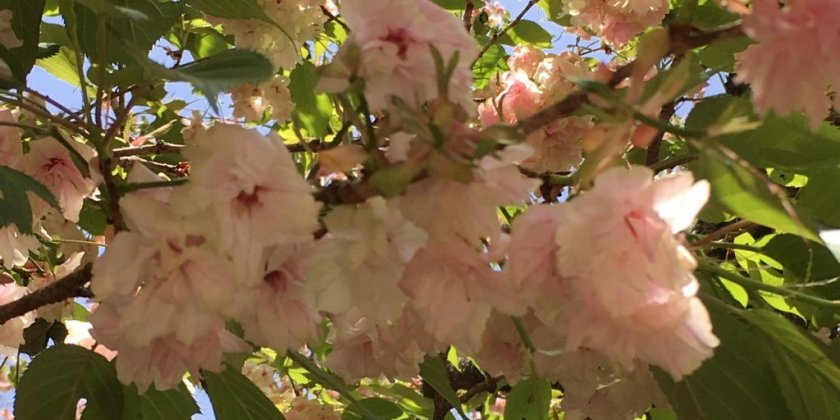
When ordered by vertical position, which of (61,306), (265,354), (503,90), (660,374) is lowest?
(265,354)

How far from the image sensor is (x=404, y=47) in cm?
57

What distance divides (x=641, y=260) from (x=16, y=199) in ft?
2.30

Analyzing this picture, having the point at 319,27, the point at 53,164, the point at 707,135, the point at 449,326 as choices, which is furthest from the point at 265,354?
the point at 707,135

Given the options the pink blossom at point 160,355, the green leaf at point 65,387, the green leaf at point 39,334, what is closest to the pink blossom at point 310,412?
the green leaf at point 39,334

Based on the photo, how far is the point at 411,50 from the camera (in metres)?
0.57

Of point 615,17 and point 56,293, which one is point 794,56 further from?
point 615,17

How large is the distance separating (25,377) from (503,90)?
1.01m

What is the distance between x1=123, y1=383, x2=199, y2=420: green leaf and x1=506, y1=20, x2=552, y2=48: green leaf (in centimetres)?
129

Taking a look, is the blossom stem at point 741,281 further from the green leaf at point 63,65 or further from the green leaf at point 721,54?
the green leaf at point 63,65

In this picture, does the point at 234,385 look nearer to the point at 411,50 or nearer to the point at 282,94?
the point at 411,50

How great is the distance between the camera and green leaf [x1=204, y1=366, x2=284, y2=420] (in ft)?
3.05

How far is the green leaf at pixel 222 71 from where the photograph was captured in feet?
1.98

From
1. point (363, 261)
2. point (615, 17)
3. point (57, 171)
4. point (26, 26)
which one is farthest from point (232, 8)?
point (615, 17)

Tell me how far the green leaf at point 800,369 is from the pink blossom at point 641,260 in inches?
10.5
